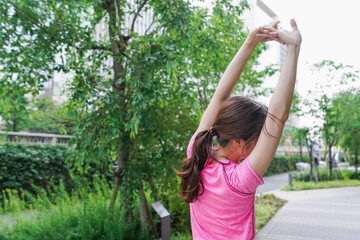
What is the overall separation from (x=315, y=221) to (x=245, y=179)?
297 inches

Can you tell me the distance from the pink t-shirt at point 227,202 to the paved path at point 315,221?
210 inches

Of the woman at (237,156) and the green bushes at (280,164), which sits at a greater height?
the woman at (237,156)

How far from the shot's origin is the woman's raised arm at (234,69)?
1.29 meters

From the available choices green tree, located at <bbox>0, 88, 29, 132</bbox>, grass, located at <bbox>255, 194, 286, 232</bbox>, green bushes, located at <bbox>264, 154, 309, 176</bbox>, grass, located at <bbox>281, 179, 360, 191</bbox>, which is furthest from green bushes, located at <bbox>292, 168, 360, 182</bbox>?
green tree, located at <bbox>0, 88, 29, 132</bbox>

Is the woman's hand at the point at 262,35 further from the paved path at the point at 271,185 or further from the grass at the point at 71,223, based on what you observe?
the paved path at the point at 271,185

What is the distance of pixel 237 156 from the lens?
1314mm

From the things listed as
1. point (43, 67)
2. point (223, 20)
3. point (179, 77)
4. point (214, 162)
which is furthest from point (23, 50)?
point (214, 162)

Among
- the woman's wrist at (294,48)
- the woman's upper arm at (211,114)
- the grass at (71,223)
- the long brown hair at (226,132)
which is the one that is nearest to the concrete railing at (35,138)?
the grass at (71,223)

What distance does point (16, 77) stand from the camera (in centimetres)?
446

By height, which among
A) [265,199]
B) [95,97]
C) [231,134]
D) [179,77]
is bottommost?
[265,199]

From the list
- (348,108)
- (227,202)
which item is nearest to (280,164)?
(348,108)

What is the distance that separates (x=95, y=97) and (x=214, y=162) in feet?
9.36

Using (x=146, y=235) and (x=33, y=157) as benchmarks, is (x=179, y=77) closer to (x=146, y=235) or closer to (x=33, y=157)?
(x=146, y=235)

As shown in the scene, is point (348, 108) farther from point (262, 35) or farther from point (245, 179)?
point (245, 179)
